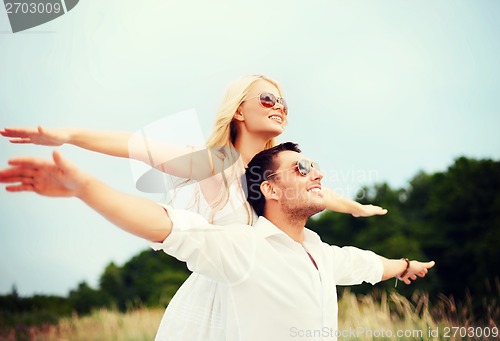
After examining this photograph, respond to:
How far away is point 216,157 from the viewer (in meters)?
2.74

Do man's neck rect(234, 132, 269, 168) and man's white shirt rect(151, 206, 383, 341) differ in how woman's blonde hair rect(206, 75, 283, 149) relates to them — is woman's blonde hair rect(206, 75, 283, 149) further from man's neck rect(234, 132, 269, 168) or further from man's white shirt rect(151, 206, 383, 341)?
man's white shirt rect(151, 206, 383, 341)

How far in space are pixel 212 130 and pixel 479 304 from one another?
40.4 ft

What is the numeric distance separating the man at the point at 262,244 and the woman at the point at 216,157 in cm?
8

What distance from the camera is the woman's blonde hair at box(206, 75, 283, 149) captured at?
2861 mm

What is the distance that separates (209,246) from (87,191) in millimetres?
590

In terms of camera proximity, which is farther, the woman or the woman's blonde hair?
the woman's blonde hair

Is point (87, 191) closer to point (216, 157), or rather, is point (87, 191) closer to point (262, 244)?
point (262, 244)

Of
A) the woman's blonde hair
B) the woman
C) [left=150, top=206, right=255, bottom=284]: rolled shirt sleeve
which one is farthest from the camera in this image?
the woman's blonde hair

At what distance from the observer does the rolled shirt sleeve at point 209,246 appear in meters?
1.89

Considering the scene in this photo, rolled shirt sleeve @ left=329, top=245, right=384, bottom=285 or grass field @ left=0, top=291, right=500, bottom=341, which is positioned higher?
rolled shirt sleeve @ left=329, top=245, right=384, bottom=285

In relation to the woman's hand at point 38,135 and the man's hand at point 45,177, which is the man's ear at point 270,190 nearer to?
the woman's hand at point 38,135

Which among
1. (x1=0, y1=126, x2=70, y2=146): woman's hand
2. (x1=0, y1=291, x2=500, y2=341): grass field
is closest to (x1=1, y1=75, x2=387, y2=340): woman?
(x1=0, y1=126, x2=70, y2=146): woman's hand

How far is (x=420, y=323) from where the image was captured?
210 inches

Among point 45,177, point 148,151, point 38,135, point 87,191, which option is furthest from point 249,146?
point 45,177
